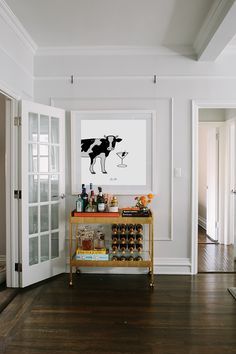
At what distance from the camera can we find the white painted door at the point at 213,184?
4664mm

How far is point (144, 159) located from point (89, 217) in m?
0.97

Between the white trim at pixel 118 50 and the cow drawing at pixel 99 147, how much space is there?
1.03m

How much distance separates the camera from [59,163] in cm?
317

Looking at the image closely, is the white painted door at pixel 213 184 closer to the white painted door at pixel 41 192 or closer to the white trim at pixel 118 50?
the white trim at pixel 118 50

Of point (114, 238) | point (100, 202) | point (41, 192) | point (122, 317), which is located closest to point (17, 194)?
point (41, 192)

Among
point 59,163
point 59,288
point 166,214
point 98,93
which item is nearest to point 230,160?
point 166,214

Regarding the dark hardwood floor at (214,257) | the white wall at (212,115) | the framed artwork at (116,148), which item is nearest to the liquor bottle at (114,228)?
the framed artwork at (116,148)

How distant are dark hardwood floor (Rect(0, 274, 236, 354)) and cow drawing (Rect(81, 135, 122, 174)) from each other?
55.3 inches

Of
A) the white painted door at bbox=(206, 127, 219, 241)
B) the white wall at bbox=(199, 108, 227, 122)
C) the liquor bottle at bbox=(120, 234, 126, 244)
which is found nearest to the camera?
the liquor bottle at bbox=(120, 234, 126, 244)

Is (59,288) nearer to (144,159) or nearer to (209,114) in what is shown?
(144,159)

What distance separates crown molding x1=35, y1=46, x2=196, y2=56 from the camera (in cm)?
316

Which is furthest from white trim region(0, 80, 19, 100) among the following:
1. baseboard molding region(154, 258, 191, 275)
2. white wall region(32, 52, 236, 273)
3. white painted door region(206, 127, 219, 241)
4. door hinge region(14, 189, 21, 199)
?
white painted door region(206, 127, 219, 241)

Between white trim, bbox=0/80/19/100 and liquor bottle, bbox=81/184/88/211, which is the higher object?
white trim, bbox=0/80/19/100

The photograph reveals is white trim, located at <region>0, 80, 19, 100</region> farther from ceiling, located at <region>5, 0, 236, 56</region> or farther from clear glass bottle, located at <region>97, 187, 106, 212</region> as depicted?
clear glass bottle, located at <region>97, 187, 106, 212</region>
